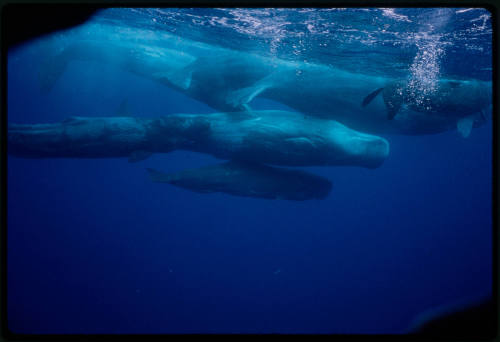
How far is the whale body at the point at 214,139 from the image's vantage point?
6.41m

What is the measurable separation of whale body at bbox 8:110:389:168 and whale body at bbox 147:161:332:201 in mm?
307

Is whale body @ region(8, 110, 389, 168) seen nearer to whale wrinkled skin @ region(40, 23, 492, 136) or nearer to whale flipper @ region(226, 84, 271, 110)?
whale flipper @ region(226, 84, 271, 110)

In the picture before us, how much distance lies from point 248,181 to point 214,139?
4.39 feet

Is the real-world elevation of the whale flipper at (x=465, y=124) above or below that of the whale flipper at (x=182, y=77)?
below

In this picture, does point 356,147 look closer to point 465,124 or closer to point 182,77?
point 465,124

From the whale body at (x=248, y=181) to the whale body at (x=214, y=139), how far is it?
307 mm

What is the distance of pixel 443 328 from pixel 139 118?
638 cm

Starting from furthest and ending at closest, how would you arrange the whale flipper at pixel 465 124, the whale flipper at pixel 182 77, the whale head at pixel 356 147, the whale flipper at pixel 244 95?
1. the whale flipper at pixel 182 77
2. the whale flipper at pixel 465 124
3. the whale flipper at pixel 244 95
4. the whale head at pixel 356 147

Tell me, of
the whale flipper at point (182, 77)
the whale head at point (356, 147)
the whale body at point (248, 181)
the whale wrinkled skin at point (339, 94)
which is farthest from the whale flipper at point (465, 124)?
the whale flipper at point (182, 77)

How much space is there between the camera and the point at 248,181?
786 centimetres

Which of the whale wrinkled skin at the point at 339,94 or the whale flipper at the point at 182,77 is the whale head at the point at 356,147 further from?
the whale flipper at the point at 182,77

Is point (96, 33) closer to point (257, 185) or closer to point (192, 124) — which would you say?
point (192, 124)

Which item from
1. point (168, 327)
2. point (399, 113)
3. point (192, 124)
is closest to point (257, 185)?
point (192, 124)

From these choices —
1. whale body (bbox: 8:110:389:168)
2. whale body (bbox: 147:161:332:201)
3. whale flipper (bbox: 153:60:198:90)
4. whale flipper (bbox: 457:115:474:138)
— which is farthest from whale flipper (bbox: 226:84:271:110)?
whale flipper (bbox: 457:115:474:138)
